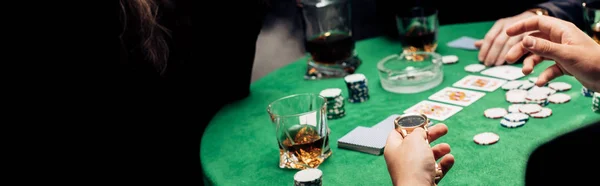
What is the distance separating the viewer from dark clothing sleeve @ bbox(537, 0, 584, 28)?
89.4 inches

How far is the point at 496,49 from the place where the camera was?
2049mm

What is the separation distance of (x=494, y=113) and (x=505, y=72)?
0.39 m

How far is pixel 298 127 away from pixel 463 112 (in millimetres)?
536

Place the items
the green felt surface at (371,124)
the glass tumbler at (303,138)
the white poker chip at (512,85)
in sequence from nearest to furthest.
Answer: the green felt surface at (371,124) < the glass tumbler at (303,138) < the white poker chip at (512,85)

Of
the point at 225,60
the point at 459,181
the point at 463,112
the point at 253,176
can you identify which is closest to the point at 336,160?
the point at 253,176

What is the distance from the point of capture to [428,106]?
1781 millimetres

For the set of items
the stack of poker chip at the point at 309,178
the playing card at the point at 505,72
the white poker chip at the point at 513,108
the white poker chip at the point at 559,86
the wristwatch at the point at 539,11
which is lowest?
the white poker chip at the point at 559,86

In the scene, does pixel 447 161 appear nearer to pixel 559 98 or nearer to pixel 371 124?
pixel 371 124

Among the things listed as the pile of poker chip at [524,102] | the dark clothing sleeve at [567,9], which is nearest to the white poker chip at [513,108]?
the pile of poker chip at [524,102]

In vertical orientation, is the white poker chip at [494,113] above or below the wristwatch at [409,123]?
below

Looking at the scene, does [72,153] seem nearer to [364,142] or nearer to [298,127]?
[298,127]

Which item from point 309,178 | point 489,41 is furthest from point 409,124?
point 489,41

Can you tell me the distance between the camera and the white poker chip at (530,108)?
1.60 meters

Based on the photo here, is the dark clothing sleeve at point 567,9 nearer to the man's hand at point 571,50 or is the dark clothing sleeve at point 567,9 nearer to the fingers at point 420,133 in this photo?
the man's hand at point 571,50
